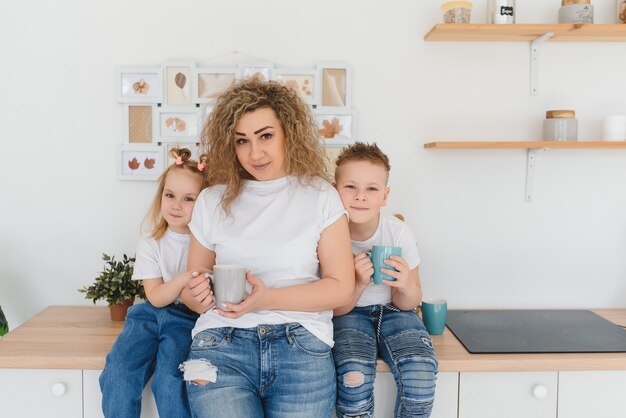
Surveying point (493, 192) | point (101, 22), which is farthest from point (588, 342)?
point (101, 22)

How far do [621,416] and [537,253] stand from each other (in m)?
0.62

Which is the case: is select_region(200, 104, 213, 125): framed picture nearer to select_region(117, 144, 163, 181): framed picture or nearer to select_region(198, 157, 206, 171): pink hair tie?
select_region(117, 144, 163, 181): framed picture

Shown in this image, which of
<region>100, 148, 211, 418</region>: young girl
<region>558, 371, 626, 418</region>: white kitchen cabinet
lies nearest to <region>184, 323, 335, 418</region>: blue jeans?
<region>100, 148, 211, 418</region>: young girl

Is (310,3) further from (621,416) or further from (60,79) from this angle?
(621,416)

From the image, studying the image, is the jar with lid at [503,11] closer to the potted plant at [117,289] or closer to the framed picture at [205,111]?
the framed picture at [205,111]

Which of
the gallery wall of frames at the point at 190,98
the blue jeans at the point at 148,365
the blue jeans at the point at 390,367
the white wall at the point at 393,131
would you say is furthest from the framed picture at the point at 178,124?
the blue jeans at the point at 390,367

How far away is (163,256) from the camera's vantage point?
5.42ft

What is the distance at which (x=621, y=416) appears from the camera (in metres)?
1.60

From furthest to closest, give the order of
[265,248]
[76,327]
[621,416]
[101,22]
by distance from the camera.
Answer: [101,22] → [76,327] → [621,416] → [265,248]

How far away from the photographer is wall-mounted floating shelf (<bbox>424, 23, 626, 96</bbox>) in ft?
5.93

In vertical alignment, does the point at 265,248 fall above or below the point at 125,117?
below

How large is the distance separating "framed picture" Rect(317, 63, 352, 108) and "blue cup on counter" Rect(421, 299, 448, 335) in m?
0.70

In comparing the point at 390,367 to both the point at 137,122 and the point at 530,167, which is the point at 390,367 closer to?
the point at 530,167

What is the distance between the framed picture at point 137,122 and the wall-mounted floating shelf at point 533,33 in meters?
0.96
